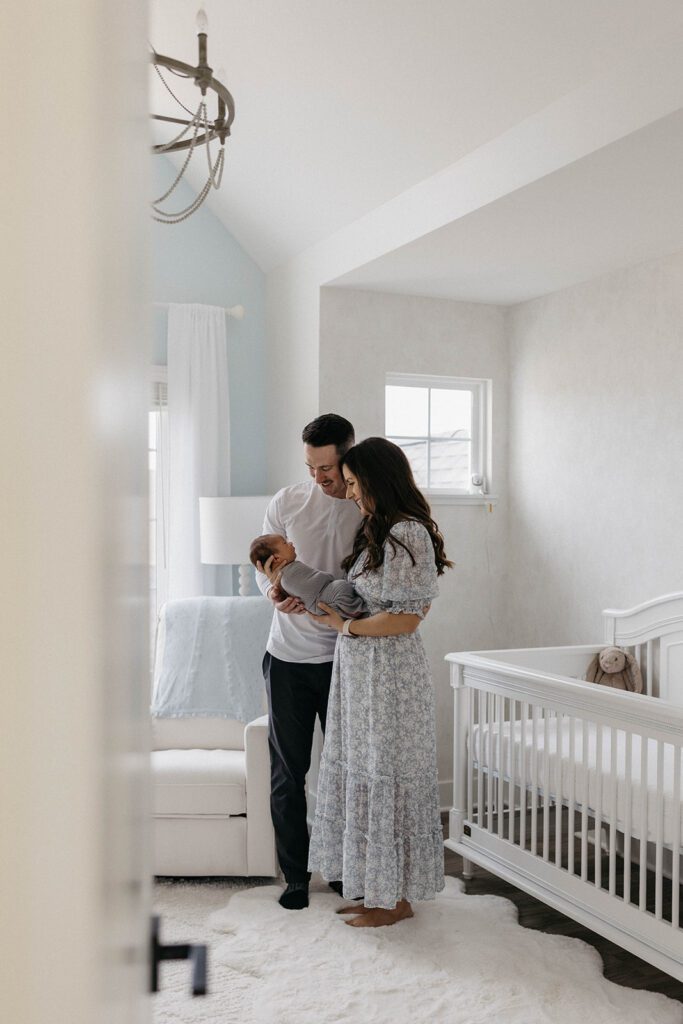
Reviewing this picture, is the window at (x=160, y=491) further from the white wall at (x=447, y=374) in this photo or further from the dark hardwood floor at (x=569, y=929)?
the dark hardwood floor at (x=569, y=929)

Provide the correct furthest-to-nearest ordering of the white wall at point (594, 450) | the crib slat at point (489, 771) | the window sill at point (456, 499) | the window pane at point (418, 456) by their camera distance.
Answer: the window pane at point (418, 456) < the window sill at point (456, 499) < the white wall at point (594, 450) < the crib slat at point (489, 771)

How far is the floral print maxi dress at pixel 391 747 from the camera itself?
248 centimetres

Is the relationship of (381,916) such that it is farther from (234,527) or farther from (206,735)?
(234,527)

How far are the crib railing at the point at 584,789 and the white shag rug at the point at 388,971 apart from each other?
0.14m

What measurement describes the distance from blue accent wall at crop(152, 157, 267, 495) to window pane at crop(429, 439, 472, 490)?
0.81 metres

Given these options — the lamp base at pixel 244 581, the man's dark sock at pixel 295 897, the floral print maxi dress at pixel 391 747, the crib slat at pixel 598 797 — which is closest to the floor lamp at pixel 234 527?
the lamp base at pixel 244 581

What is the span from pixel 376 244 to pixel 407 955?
2385mm

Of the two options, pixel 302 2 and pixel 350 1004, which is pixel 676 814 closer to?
pixel 350 1004

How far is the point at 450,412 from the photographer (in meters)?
4.10

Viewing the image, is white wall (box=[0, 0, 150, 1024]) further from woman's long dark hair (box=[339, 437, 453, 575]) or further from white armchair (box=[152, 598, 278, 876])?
white armchair (box=[152, 598, 278, 876])

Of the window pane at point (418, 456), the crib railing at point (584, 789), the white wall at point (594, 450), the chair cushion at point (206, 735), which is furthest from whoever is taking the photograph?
the window pane at point (418, 456)

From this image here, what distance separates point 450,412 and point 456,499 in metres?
0.43

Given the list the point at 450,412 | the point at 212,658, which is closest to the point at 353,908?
the point at 212,658

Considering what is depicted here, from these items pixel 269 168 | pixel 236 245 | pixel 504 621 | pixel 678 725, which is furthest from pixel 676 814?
pixel 236 245
